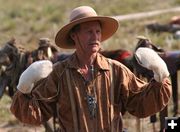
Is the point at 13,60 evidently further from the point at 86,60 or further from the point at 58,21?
the point at 58,21

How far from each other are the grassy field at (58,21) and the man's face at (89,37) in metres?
5.20

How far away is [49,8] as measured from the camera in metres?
25.5

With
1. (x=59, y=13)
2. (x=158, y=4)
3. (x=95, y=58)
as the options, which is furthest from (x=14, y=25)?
(x=95, y=58)

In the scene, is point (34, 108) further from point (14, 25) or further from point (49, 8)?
point (49, 8)

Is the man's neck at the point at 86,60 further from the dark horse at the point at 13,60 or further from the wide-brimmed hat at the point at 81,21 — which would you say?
the dark horse at the point at 13,60

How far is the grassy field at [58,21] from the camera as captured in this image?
14.5m

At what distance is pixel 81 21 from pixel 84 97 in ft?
1.72

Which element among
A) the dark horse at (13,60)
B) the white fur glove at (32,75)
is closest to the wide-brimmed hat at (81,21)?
the white fur glove at (32,75)

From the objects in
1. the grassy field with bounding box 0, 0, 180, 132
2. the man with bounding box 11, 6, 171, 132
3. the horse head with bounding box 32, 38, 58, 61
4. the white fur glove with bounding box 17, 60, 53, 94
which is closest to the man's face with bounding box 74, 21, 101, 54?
the man with bounding box 11, 6, 171, 132

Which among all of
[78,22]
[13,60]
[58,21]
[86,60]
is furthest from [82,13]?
[58,21]

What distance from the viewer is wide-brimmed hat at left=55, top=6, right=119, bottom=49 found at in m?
4.02

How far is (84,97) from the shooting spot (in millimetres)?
4023

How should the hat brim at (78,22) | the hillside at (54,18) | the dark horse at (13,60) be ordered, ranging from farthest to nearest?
the hillside at (54,18), the dark horse at (13,60), the hat brim at (78,22)

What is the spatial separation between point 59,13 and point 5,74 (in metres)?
15.6
